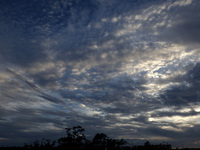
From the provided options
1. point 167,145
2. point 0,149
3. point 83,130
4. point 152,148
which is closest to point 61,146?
point 83,130

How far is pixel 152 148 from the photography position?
4550 cm

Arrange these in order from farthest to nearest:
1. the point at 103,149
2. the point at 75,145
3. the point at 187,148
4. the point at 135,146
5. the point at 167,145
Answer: the point at 187,148 → the point at 167,145 → the point at 135,146 → the point at 75,145 → the point at 103,149

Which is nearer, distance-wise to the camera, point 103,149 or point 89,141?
point 103,149

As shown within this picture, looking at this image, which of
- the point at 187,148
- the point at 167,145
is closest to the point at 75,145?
the point at 167,145

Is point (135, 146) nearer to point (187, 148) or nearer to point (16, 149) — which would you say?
point (187, 148)

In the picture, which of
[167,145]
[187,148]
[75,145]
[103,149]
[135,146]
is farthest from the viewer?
[187,148]

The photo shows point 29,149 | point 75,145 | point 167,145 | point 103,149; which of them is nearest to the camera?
point 103,149

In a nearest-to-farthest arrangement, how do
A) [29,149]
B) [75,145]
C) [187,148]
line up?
[29,149]
[75,145]
[187,148]

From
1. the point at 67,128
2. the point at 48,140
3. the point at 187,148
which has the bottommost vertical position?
the point at 187,148

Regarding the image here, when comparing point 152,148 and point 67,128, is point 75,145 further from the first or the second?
point 152,148

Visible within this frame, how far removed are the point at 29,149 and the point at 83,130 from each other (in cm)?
1317

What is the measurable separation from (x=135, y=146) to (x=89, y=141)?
45.8 ft

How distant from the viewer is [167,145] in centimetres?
4841

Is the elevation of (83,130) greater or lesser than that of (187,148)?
greater
